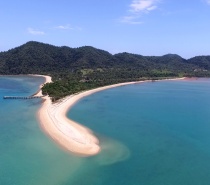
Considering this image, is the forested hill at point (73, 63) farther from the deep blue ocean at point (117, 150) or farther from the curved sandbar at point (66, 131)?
the deep blue ocean at point (117, 150)

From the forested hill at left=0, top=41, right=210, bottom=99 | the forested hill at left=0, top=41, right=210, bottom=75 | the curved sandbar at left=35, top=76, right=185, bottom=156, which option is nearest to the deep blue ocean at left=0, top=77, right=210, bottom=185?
the curved sandbar at left=35, top=76, right=185, bottom=156

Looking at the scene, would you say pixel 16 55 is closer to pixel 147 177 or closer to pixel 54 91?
pixel 54 91

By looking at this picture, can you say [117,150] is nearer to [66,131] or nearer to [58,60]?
[66,131]

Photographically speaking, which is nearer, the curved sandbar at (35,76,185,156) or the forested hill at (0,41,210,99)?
the curved sandbar at (35,76,185,156)

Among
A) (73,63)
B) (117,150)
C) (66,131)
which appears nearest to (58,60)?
(73,63)

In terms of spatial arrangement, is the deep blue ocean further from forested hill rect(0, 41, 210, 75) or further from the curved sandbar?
forested hill rect(0, 41, 210, 75)

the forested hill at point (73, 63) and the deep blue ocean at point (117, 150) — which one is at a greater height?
the forested hill at point (73, 63)

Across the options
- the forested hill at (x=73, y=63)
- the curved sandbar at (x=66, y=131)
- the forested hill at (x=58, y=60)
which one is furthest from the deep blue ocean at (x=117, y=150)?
the forested hill at (x=58, y=60)
